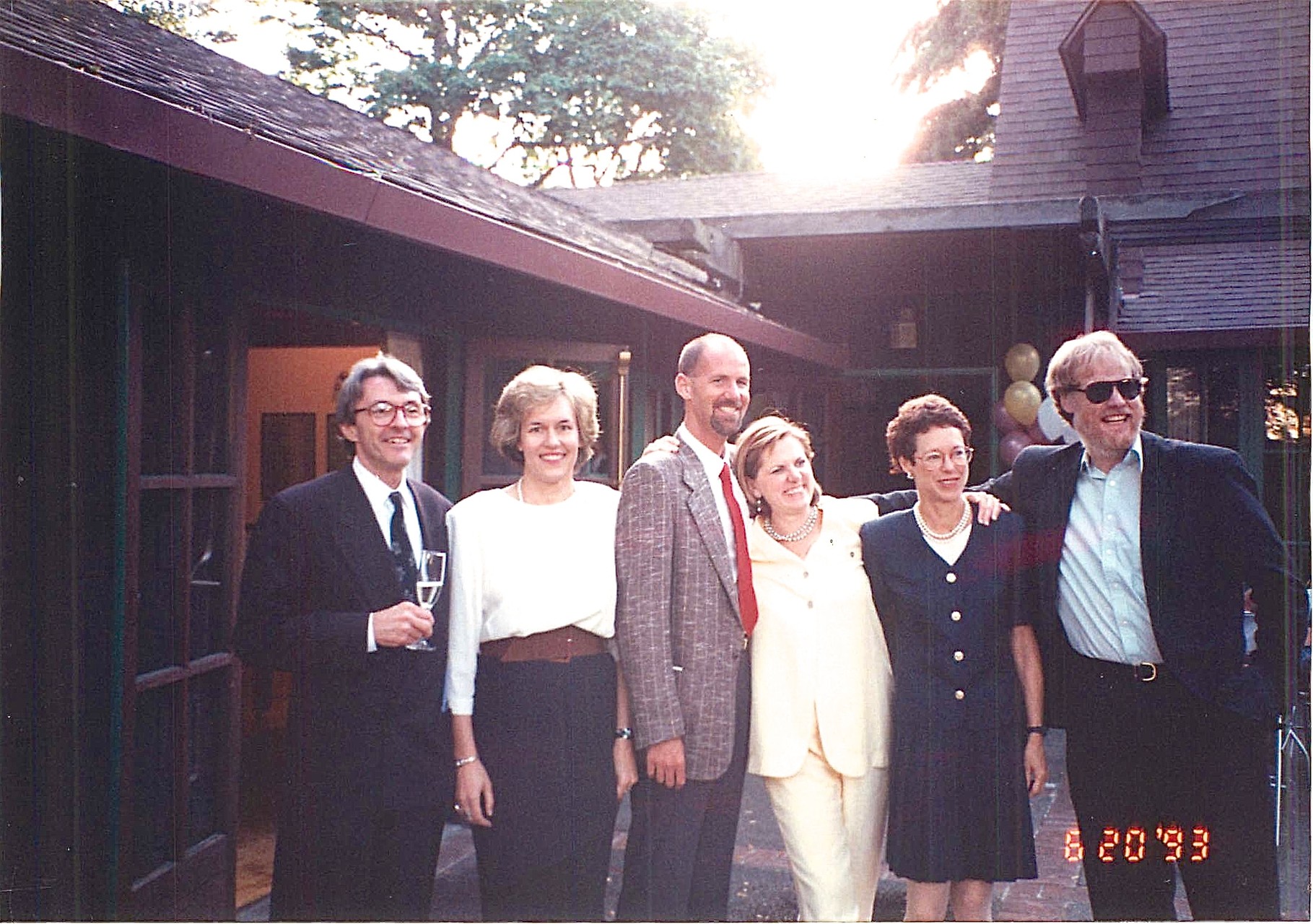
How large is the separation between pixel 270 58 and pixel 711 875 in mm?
3140

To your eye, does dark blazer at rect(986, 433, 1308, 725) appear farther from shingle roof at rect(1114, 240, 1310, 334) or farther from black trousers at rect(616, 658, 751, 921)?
shingle roof at rect(1114, 240, 1310, 334)

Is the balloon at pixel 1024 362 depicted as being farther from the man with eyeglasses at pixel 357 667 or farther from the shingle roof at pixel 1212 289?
the man with eyeglasses at pixel 357 667

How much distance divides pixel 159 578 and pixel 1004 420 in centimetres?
575

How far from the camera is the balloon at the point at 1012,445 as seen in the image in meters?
7.25

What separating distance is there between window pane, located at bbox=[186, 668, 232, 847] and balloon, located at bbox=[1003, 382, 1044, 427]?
5.49 metres

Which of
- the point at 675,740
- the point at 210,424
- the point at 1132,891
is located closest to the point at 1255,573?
the point at 1132,891

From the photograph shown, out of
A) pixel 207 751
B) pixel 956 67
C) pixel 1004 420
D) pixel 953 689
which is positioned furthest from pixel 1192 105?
pixel 207 751

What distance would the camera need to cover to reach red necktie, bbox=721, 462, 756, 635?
2844 mm

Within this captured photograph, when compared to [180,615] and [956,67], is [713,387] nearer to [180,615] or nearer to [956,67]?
[180,615]

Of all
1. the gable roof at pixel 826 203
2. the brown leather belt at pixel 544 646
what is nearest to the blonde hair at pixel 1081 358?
the brown leather belt at pixel 544 646

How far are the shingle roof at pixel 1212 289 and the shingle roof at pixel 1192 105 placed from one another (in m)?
0.39

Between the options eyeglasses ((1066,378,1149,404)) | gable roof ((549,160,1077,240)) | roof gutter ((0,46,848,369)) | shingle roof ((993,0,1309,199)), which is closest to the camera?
roof gutter ((0,46,848,369))

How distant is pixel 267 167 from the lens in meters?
2.51

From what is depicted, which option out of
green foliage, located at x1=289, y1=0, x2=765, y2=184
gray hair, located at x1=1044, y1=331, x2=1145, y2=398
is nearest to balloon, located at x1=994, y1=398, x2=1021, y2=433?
green foliage, located at x1=289, y1=0, x2=765, y2=184
